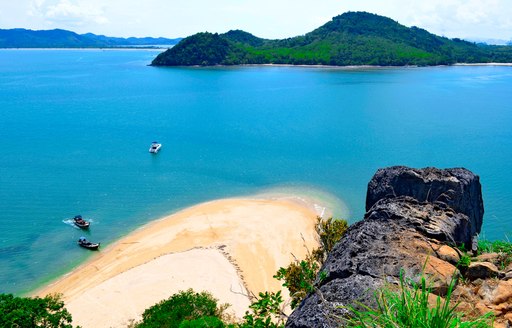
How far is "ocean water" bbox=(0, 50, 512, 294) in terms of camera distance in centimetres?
4206

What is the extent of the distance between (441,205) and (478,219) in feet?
12.6

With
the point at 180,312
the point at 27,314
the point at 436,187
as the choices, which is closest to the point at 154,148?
the point at 180,312

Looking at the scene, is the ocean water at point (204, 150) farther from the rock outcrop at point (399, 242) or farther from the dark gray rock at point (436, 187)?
the rock outcrop at point (399, 242)

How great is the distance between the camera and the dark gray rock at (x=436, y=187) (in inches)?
669

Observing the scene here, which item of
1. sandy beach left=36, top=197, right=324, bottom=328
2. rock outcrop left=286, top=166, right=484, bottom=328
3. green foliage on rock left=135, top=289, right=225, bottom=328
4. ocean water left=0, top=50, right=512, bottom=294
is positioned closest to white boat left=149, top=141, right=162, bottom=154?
ocean water left=0, top=50, right=512, bottom=294

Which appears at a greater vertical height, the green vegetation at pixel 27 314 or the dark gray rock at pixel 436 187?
the dark gray rock at pixel 436 187

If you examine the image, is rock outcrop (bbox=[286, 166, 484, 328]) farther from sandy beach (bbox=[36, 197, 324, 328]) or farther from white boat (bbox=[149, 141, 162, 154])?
white boat (bbox=[149, 141, 162, 154])

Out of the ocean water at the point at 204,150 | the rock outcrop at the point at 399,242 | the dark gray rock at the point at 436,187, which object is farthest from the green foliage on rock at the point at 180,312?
the ocean water at the point at 204,150

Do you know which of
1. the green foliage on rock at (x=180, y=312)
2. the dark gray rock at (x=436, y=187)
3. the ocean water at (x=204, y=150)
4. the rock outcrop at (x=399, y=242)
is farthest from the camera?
the ocean water at (x=204, y=150)

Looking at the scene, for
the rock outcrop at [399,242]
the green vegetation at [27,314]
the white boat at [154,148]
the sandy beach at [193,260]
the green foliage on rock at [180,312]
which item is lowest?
the sandy beach at [193,260]

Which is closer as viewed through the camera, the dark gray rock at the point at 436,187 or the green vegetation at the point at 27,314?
the dark gray rock at the point at 436,187

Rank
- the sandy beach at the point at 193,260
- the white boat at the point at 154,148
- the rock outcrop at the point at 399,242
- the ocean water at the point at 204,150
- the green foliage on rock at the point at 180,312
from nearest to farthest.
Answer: the rock outcrop at the point at 399,242, the green foliage on rock at the point at 180,312, the sandy beach at the point at 193,260, the ocean water at the point at 204,150, the white boat at the point at 154,148

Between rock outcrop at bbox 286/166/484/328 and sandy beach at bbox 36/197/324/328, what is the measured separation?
40.5 feet

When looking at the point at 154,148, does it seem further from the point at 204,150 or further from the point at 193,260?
the point at 193,260
